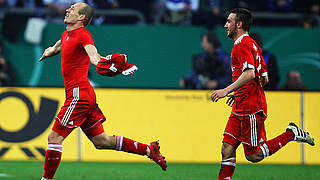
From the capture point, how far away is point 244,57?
6.73 m

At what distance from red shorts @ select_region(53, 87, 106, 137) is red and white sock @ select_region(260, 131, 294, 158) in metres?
1.99

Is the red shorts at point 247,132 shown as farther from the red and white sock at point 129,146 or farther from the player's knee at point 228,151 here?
the red and white sock at point 129,146

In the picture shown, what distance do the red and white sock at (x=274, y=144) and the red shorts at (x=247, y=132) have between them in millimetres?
114

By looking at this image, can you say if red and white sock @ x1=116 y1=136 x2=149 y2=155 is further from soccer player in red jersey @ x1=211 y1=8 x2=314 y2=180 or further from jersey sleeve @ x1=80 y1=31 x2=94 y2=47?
jersey sleeve @ x1=80 y1=31 x2=94 y2=47

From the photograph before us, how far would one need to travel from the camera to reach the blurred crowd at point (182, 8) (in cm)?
1456

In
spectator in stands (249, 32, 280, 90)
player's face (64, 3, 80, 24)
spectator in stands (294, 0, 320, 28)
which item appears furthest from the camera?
spectator in stands (294, 0, 320, 28)

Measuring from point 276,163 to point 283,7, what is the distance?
4.81m

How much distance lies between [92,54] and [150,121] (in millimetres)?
5120

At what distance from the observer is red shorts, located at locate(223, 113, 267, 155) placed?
6.96 metres

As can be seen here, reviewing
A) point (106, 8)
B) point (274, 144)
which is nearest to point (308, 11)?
point (106, 8)

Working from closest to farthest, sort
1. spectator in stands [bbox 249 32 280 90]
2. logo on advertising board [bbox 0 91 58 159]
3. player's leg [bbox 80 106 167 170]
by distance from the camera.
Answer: player's leg [bbox 80 106 167 170], logo on advertising board [bbox 0 91 58 159], spectator in stands [bbox 249 32 280 90]

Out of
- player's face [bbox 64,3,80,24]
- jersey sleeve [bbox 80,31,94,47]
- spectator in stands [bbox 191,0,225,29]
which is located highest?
player's face [bbox 64,3,80,24]

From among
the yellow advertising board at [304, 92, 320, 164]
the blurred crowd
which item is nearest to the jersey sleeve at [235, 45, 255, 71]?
the yellow advertising board at [304, 92, 320, 164]

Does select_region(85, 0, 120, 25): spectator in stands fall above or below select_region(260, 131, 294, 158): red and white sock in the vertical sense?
above
